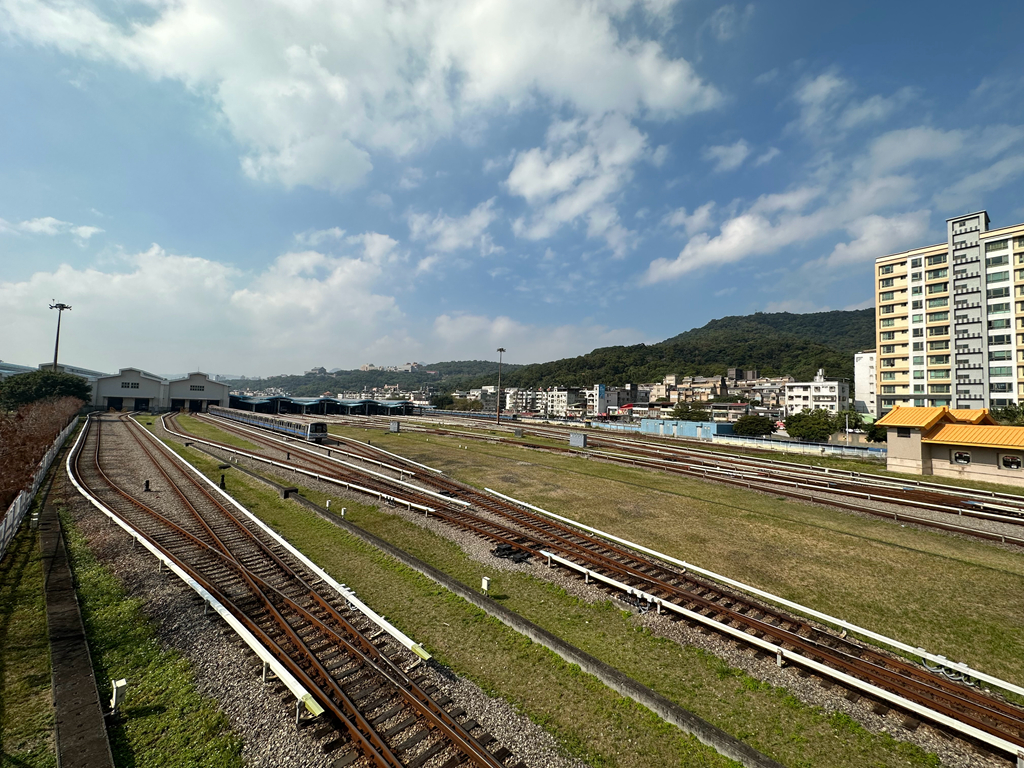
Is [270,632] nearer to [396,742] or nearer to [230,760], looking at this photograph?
[230,760]

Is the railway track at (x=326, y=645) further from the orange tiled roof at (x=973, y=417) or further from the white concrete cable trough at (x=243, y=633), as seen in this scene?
the orange tiled roof at (x=973, y=417)

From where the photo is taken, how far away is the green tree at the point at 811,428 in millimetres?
59906

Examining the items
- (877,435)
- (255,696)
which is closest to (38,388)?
(255,696)

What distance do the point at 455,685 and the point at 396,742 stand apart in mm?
1478

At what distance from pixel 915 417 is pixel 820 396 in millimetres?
89586

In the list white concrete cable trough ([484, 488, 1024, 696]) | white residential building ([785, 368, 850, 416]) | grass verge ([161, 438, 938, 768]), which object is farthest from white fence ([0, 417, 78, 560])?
white residential building ([785, 368, 850, 416])

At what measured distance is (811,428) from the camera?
60406mm

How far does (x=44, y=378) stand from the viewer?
67.9m

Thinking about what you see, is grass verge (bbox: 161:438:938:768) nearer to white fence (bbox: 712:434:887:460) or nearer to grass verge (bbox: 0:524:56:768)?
grass verge (bbox: 0:524:56:768)

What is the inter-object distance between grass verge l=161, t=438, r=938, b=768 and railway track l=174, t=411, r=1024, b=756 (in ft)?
4.59

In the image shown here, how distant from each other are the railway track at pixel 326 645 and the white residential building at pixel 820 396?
118 metres

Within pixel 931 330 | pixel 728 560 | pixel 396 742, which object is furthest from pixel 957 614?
pixel 931 330

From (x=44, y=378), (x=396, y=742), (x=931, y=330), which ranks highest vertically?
(x=931, y=330)

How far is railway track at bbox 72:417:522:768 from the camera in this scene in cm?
676
